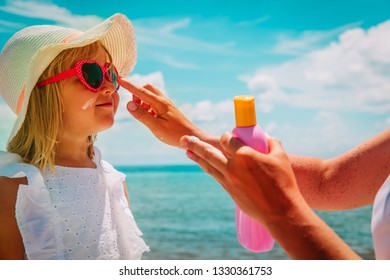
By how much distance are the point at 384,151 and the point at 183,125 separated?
2.35 ft

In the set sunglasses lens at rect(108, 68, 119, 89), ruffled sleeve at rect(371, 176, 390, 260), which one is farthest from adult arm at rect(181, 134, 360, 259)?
sunglasses lens at rect(108, 68, 119, 89)

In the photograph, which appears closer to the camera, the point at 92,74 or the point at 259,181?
the point at 259,181

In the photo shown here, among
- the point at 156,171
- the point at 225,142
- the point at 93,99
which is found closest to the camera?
the point at 225,142

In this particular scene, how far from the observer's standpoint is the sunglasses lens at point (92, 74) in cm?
164

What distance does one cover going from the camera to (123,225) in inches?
68.6

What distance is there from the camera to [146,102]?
1804mm

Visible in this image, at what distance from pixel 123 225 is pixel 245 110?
809mm

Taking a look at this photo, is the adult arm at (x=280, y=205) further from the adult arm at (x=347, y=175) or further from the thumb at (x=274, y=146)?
the adult arm at (x=347, y=175)

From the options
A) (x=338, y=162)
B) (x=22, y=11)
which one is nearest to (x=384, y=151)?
(x=338, y=162)

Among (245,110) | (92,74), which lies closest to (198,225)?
(92,74)

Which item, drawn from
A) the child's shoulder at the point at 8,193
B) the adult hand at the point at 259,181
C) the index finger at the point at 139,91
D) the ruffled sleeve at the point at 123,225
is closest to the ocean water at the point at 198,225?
the ruffled sleeve at the point at 123,225

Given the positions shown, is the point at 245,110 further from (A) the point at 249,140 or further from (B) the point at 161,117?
(B) the point at 161,117
